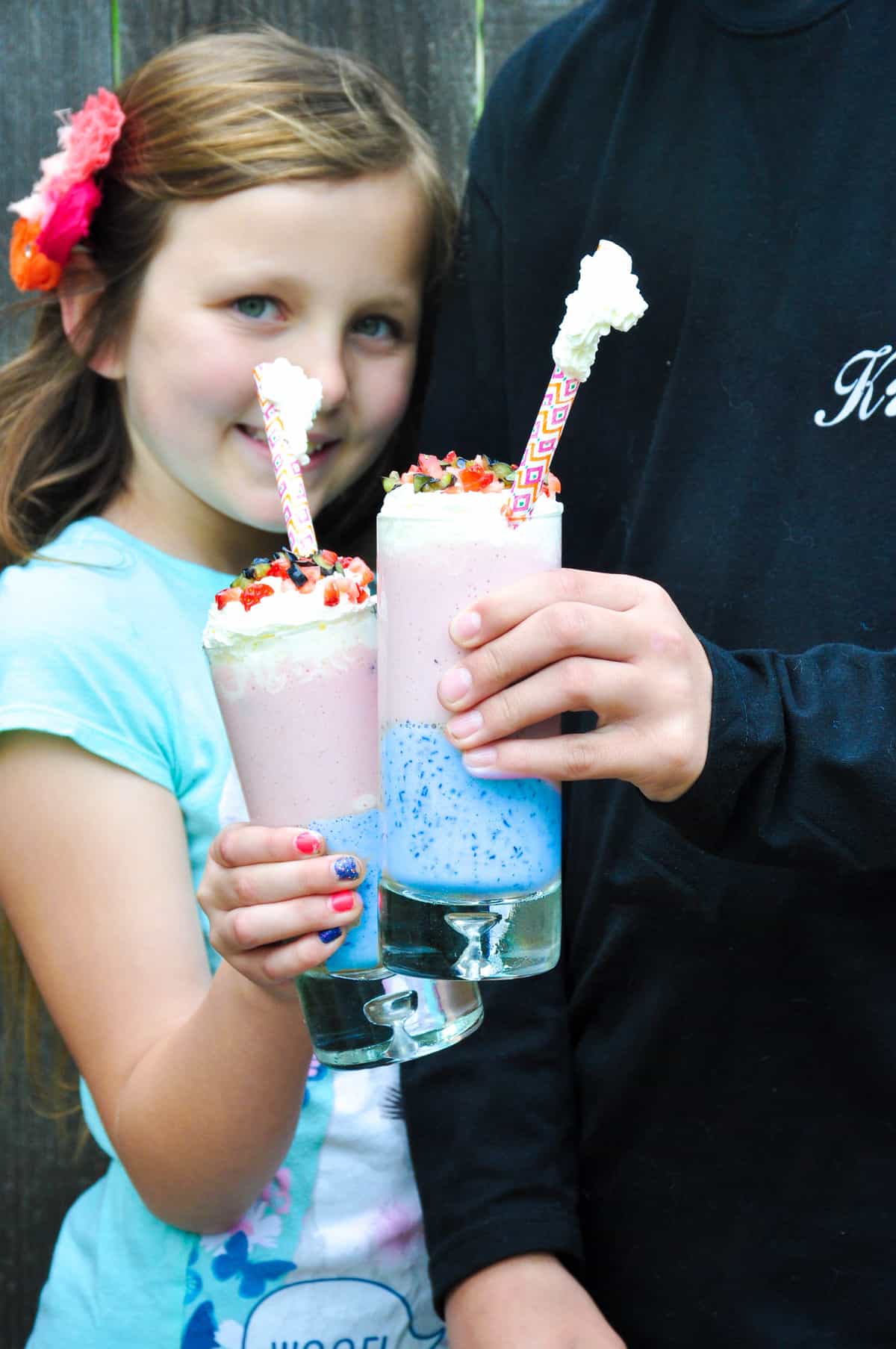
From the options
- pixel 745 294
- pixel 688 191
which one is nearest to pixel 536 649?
pixel 745 294

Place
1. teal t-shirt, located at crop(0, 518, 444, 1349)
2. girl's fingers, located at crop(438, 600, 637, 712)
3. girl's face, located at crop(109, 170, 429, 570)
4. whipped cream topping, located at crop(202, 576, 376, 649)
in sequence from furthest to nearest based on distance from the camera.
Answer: girl's face, located at crop(109, 170, 429, 570) → teal t-shirt, located at crop(0, 518, 444, 1349) → whipped cream topping, located at crop(202, 576, 376, 649) → girl's fingers, located at crop(438, 600, 637, 712)

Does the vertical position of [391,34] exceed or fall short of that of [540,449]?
it exceeds it

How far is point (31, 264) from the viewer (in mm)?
1824

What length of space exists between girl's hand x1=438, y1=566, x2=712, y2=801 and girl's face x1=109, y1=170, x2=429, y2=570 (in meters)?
0.73

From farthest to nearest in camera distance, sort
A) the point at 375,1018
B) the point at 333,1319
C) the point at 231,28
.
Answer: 1. the point at 231,28
2. the point at 333,1319
3. the point at 375,1018

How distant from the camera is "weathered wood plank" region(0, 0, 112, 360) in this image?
213 cm

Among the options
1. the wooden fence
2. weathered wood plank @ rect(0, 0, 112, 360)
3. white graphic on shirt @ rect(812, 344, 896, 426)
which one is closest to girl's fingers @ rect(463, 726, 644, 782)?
white graphic on shirt @ rect(812, 344, 896, 426)

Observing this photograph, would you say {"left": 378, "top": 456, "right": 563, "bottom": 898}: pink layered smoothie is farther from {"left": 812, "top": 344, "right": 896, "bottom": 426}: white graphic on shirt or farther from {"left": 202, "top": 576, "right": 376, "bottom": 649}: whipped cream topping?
{"left": 812, "top": 344, "right": 896, "bottom": 426}: white graphic on shirt

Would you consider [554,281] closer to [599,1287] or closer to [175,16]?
[175,16]

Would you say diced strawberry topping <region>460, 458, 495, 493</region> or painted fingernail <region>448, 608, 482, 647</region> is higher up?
diced strawberry topping <region>460, 458, 495, 493</region>

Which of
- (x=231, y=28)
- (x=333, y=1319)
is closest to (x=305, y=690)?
(x=333, y=1319)

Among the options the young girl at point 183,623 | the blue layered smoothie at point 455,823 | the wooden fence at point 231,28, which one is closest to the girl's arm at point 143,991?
the young girl at point 183,623

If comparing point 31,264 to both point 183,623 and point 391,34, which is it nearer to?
point 183,623

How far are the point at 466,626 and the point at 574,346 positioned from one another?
0.23m
